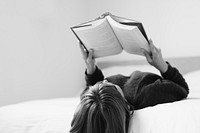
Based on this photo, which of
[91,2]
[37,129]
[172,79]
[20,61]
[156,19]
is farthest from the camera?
[91,2]

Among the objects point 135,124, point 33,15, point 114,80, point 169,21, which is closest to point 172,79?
point 114,80

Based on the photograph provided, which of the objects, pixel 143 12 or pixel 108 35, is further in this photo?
pixel 143 12

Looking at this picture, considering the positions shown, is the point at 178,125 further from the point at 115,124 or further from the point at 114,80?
the point at 114,80

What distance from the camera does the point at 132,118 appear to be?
951mm

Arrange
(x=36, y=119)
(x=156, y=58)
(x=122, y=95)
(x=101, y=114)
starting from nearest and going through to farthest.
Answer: (x=101, y=114)
(x=122, y=95)
(x=36, y=119)
(x=156, y=58)

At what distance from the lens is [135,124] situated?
920 mm

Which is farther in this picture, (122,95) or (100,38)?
(100,38)

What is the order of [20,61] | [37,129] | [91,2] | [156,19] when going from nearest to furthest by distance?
[37,129] → [20,61] → [156,19] → [91,2]

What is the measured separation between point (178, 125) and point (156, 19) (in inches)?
57.8

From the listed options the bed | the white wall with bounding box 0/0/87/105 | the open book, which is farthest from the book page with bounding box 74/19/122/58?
the white wall with bounding box 0/0/87/105

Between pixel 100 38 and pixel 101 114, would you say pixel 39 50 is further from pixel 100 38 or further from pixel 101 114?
pixel 101 114

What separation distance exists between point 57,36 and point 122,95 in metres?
1.45

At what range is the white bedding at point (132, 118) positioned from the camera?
874 millimetres

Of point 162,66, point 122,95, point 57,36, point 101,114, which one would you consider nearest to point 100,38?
point 162,66
